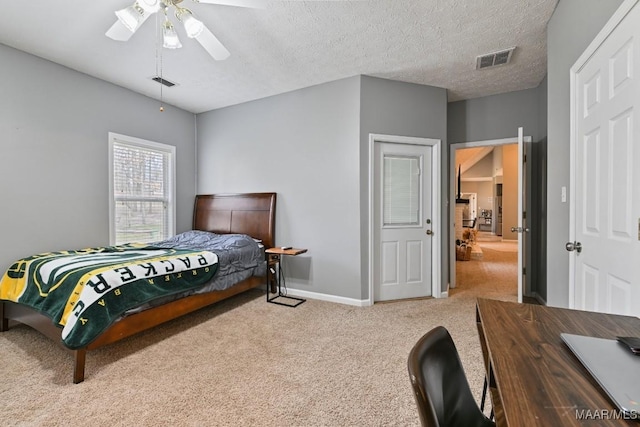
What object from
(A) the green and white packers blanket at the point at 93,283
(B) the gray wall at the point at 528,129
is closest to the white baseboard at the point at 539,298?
(B) the gray wall at the point at 528,129

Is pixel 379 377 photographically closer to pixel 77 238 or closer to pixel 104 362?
pixel 104 362

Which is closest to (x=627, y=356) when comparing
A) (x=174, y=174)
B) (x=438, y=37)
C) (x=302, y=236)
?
(x=438, y=37)

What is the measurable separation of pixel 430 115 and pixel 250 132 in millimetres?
2487

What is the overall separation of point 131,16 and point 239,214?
2.68 metres

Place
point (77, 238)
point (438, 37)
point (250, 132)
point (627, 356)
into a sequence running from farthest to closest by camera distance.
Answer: point (250, 132) → point (77, 238) → point (438, 37) → point (627, 356)

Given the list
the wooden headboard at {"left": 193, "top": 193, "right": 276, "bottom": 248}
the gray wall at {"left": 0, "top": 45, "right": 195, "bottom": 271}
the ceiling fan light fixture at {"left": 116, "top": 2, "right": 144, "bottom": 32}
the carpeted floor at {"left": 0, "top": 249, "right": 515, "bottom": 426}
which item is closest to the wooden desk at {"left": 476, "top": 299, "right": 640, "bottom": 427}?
the carpeted floor at {"left": 0, "top": 249, "right": 515, "bottom": 426}

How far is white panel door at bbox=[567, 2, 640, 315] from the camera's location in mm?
1296

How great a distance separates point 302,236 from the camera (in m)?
3.77

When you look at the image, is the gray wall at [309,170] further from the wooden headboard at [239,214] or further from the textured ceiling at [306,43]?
the textured ceiling at [306,43]

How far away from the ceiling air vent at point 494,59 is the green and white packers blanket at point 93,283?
359cm

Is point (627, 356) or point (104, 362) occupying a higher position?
point (627, 356)

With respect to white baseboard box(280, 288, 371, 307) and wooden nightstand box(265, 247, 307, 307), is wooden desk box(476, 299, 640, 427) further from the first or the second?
wooden nightstand box(265, 247, 307, 307)

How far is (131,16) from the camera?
1.81m

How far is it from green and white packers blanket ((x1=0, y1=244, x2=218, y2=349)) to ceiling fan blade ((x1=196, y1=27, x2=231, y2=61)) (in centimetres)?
185
